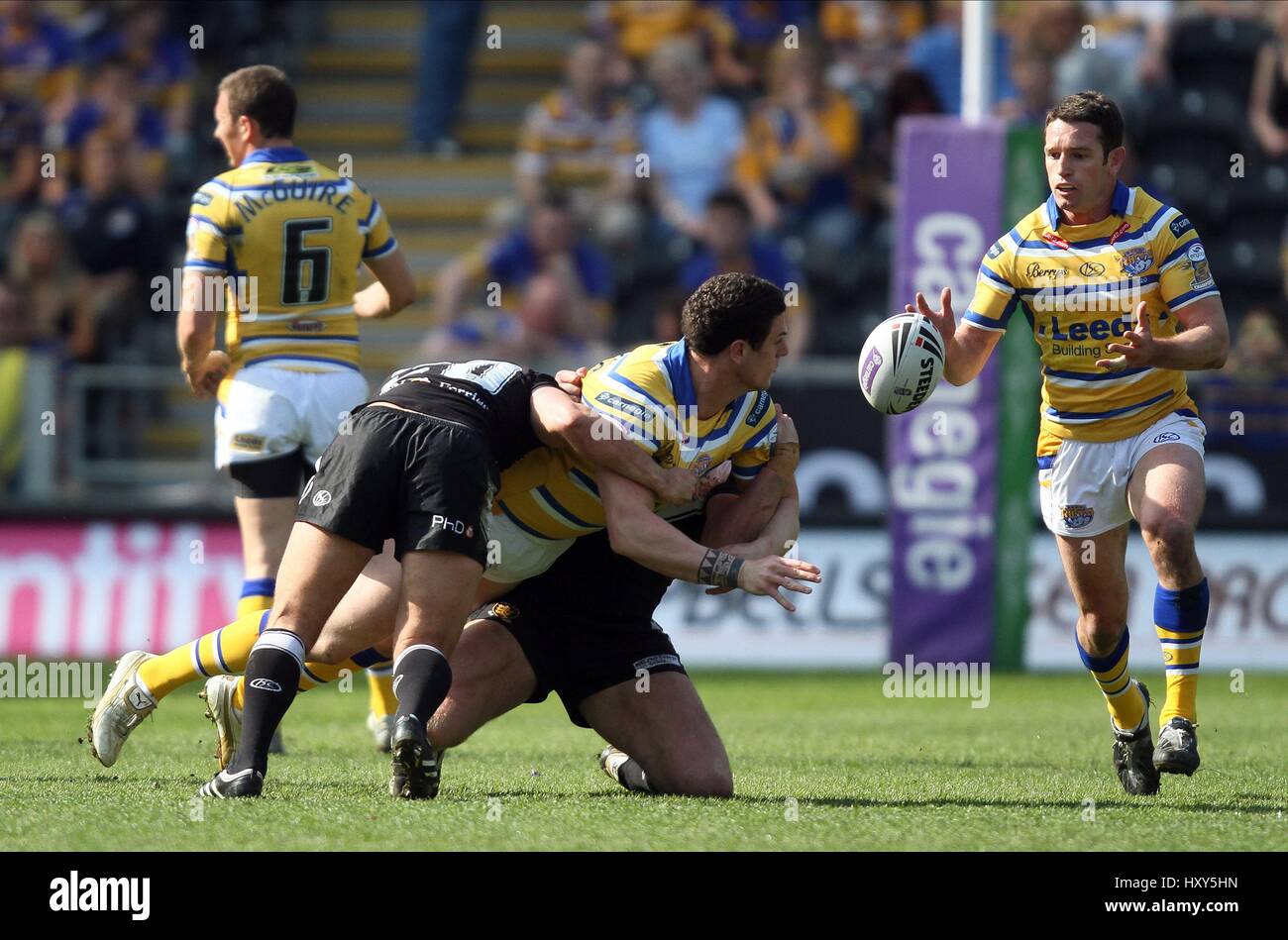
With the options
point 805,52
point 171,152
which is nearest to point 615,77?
point 805,52

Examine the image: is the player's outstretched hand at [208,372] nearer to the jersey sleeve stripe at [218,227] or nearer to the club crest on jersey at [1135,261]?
the jersey sleeve stripe at [218,227]

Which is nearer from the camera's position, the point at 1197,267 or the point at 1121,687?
the point at 1197,267

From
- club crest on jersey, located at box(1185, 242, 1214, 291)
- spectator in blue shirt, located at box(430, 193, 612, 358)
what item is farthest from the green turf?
spectator in blue shirt, located at box(430, 193, 612, 358)

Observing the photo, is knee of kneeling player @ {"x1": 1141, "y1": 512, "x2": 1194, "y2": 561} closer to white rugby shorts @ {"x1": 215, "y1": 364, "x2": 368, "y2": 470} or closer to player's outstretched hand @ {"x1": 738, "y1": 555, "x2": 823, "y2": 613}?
player's outstretched hand @ {"x1": 738, "y1": 555, "x2": 823, "y2": 613}

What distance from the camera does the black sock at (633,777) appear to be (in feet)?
20.4

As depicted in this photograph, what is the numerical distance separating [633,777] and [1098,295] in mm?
2278

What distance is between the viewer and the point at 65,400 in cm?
1248

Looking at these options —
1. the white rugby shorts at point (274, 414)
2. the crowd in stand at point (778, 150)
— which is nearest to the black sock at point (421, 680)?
the white rugby shorts at point (274, 414)

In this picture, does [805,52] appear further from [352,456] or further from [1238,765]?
[352,456]

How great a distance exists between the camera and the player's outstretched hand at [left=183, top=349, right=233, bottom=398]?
7152 mm

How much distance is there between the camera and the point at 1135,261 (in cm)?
641

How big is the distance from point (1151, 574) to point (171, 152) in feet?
28.2

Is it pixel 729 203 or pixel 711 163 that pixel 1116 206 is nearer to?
pixel 729 203
